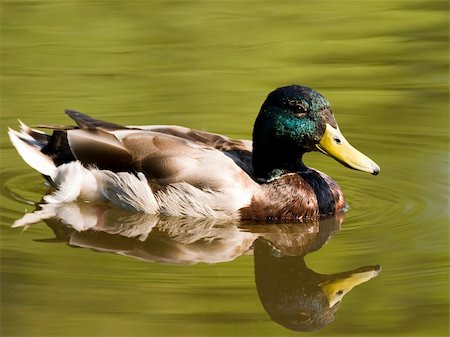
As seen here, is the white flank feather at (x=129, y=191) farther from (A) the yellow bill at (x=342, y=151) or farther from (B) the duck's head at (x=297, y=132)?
(A) the yellow bill at (x=342, y=151)

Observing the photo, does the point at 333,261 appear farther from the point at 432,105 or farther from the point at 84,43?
the point at 84,43

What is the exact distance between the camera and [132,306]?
8.70m

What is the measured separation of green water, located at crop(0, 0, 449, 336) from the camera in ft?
28.4

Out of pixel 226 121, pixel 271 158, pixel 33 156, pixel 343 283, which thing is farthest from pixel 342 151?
pixel 33 156

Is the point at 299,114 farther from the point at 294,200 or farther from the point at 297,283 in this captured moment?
the point at 297,283

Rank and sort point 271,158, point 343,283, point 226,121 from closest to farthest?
point 343,283 < point 271,158 < point 226,121

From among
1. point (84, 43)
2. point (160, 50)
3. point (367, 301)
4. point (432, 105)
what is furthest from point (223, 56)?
point (367, 301)

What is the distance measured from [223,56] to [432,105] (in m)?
3.13

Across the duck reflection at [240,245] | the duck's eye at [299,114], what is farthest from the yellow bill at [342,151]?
the duck reflection at [240,245]

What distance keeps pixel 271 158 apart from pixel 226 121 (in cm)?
229

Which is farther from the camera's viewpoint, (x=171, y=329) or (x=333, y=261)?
(x=333, y=261)

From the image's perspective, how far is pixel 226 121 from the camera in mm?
13398

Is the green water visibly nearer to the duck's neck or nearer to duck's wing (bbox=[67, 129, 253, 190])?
duck's wing (bbox=[67, 129, 253, 190])

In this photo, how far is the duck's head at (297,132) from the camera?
35.8ft
